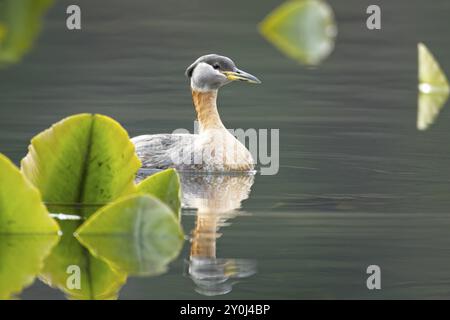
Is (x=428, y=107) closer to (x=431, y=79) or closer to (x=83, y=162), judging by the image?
(x=431, y=79)

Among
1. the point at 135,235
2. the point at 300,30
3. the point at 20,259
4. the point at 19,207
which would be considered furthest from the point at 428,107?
the point at 300,30

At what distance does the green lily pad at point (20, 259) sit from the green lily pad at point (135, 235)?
0.28 meters

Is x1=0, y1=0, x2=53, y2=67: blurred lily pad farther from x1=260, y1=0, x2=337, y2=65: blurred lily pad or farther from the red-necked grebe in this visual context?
the red-necked grebe

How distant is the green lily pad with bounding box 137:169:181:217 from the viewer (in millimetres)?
6504

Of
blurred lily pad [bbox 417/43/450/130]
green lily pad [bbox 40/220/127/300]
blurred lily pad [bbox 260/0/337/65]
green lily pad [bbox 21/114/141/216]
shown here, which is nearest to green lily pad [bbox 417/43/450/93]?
blurred lily pad [bbox 417/43/450/130]

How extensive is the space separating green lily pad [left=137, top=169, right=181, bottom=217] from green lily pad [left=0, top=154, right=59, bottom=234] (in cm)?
69

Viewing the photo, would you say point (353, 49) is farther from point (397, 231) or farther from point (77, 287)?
point (77, 287)

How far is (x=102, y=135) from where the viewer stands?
6.21 m

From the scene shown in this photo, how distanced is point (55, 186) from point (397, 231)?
2.38m

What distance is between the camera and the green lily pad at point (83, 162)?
6188 mm

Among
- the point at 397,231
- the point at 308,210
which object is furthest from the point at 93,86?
the point at 397,231

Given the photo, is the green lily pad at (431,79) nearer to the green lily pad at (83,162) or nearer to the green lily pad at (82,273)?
the green lily pad at (83,162)

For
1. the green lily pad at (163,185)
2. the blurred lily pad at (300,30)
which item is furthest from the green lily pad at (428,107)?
the blurred lily pad at (300,30)

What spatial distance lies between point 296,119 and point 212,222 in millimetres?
5084
